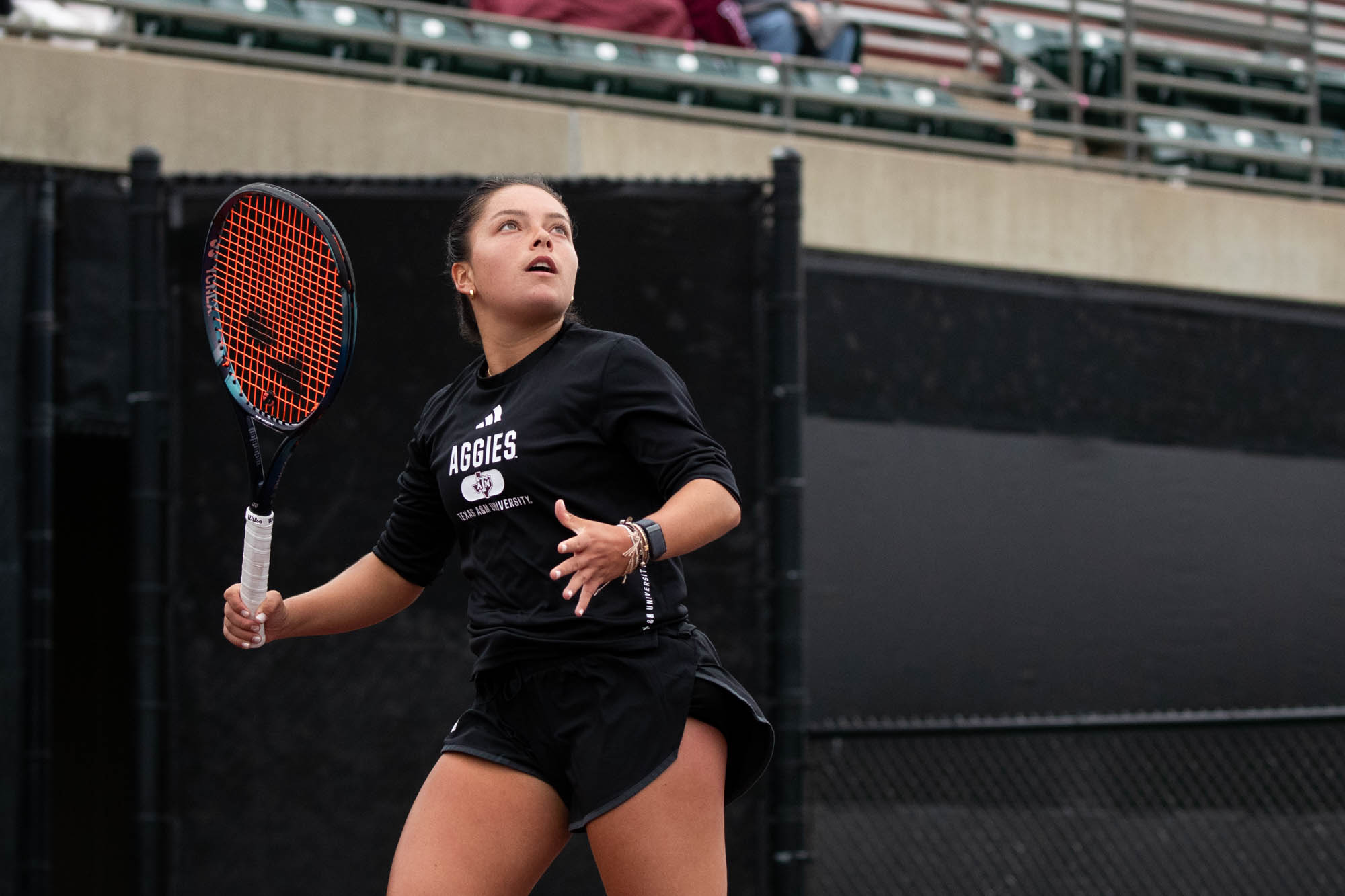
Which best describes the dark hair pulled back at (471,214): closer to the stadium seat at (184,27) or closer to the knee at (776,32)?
the stadium seat at (184,27)

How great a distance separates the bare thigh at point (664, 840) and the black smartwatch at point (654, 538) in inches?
15.3

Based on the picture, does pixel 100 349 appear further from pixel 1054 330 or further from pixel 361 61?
pixel 1054 330

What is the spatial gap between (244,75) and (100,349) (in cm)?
171

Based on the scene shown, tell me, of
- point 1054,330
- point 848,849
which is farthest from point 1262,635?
point 848,849

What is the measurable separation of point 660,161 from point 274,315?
4.72 meters

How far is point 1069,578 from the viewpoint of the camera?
703 cm

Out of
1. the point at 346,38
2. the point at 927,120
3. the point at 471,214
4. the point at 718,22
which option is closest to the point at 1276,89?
the point at 927,120

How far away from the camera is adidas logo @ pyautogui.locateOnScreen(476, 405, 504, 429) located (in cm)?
253

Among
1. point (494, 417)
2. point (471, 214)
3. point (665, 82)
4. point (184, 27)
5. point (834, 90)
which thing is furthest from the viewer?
point (834, 90)

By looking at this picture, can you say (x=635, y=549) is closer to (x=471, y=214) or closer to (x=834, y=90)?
(x=471, y=214)

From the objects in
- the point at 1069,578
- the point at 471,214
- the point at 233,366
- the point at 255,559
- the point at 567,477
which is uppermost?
the point at 471,214

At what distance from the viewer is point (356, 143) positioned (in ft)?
22.3

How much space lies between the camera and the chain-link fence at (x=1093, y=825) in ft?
19.0

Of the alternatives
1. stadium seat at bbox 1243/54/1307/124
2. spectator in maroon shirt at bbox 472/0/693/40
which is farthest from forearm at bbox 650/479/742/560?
stadium seat at bbox 1243/54/1307/124
